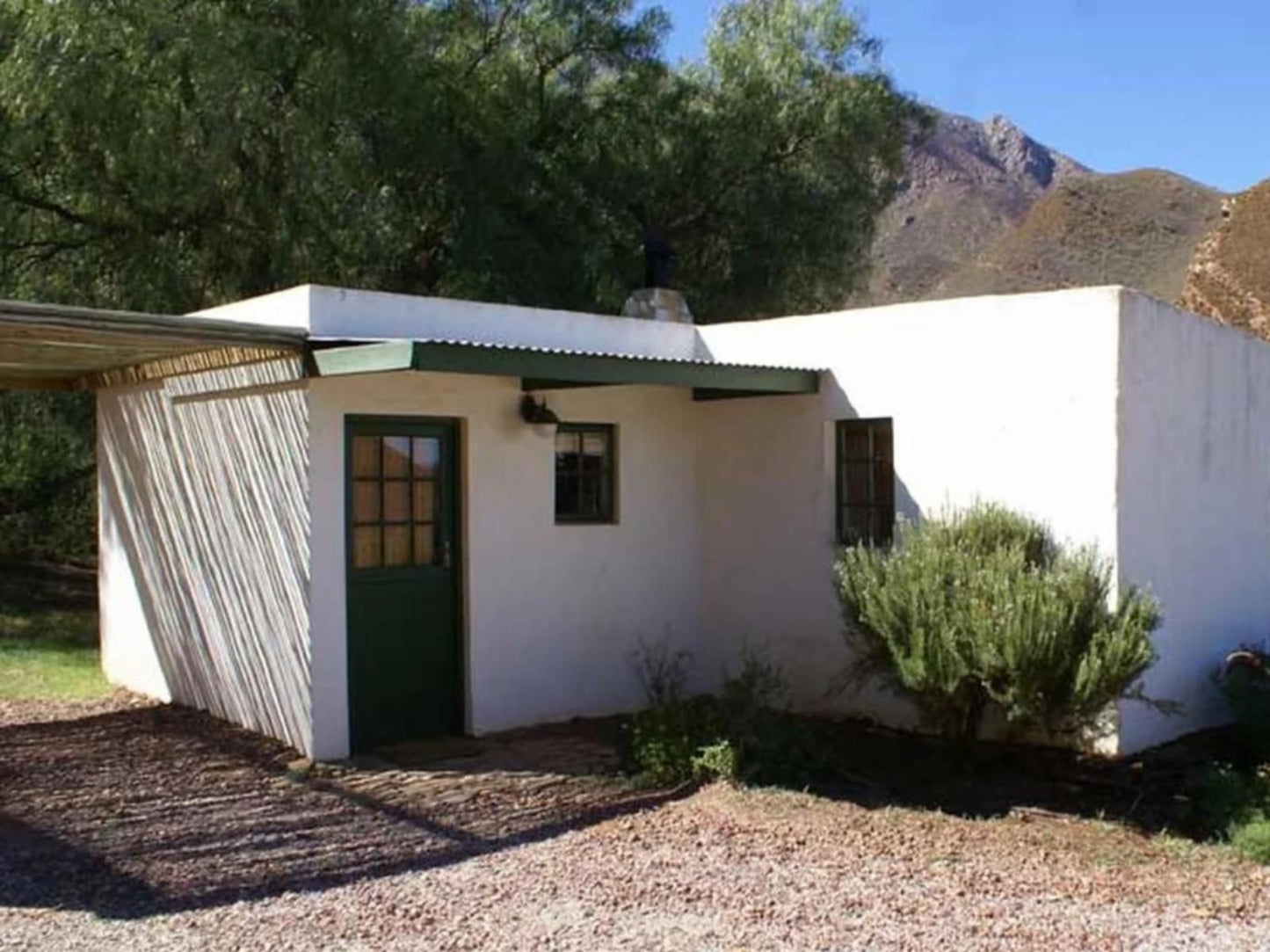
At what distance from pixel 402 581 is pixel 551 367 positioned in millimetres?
1824

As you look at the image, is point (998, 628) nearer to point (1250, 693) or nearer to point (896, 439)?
point (896, 439)

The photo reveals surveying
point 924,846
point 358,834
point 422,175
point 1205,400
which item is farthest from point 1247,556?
point 422,175

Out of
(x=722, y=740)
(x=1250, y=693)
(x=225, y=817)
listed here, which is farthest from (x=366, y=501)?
(x=1250, y=693)

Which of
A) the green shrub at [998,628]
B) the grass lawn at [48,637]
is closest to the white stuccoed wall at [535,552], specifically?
the green shrub at [998,628]

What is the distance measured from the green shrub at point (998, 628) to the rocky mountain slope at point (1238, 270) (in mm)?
10643

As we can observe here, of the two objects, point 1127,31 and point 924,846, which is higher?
point 1127,31

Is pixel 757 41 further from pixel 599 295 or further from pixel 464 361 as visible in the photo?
pixel 464 361

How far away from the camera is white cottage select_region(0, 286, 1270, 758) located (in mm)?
7992

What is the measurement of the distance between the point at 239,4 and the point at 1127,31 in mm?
9556

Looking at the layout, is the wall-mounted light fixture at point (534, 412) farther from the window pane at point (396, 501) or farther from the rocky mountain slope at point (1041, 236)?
the rocky mountain slope at point (1041, 236)

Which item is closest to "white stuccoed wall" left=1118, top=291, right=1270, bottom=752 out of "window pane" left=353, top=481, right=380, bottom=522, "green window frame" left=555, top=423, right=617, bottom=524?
"green window frame" left=555, top=423, right=617, bottom=524

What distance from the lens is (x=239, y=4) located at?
516 inches

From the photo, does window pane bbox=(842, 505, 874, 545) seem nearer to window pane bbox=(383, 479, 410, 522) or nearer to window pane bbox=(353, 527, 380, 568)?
window pane bbox=(383, 479, 410, 522)

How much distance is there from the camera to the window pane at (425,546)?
8.55 metres
